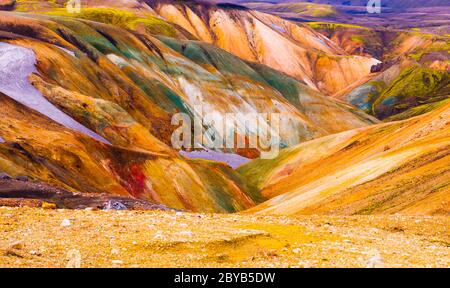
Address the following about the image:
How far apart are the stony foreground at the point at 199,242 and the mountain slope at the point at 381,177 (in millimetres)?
17679

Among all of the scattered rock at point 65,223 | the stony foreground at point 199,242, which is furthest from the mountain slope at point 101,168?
the scattered rock at point 65,223

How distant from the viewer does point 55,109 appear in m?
87.9

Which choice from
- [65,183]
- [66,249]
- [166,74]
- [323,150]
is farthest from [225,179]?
[66,249]

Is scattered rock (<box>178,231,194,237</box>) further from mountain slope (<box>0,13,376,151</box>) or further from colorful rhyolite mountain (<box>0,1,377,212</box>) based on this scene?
mountain slope (<box>0,13,376,151</box>)

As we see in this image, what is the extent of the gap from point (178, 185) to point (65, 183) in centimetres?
2482

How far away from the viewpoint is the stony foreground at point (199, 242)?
64.4ft

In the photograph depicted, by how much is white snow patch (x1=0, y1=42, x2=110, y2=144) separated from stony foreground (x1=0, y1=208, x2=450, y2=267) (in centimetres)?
6015

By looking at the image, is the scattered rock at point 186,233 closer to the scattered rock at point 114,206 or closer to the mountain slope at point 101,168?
the scattered rock at point 114,206

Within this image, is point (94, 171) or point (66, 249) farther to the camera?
point (94, 171)

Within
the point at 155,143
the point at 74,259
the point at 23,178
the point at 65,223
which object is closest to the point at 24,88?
the point at 155,143

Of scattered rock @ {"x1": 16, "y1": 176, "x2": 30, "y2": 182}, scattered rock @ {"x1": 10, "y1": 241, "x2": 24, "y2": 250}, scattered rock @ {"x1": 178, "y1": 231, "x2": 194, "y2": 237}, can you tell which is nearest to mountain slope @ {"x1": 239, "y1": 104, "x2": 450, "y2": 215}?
scattered rock @ {"x1": 16, "y1": 176, "x2": 30, "y2": 182}

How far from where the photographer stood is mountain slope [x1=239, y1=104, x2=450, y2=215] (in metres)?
48.8
